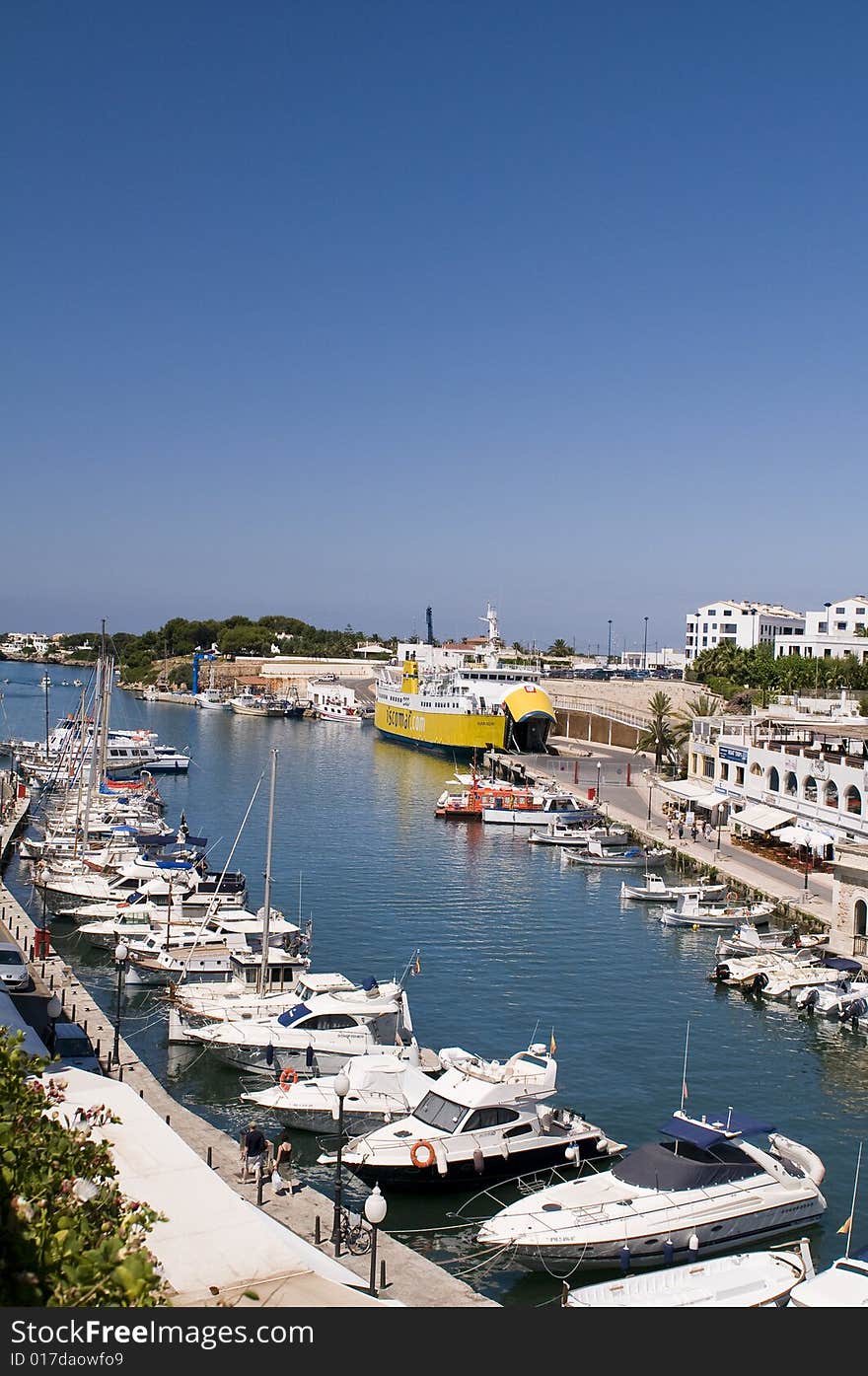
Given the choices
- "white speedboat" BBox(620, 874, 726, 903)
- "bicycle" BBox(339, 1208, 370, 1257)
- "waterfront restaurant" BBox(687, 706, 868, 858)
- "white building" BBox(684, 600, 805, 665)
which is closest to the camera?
"bicycle" BBox(339, 1208, 370, 1257)

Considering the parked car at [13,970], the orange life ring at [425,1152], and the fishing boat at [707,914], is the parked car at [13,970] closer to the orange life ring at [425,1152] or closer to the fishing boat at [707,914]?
the orange life ring at [425,1152]

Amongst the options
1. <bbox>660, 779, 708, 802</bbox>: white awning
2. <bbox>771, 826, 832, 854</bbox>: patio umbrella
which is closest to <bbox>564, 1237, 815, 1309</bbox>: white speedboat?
<bbox>771, 826, 832, 854</bbox>: patio umbrella

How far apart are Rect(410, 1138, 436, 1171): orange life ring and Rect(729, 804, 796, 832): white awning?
2889 centimetres

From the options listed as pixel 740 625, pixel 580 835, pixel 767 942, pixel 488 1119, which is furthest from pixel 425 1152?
pixel 740 625

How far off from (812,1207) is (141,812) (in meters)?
35.5

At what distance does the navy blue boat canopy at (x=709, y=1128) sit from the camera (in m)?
16.6

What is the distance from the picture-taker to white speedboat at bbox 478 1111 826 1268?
15.0m

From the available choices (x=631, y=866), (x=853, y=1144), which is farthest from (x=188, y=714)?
(x=853, y=1144)

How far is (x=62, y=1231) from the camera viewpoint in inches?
274

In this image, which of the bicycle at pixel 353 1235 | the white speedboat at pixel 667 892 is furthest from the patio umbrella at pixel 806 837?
the bicycle at pixel 353 1235

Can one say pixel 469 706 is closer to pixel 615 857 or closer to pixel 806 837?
pixel 615 857

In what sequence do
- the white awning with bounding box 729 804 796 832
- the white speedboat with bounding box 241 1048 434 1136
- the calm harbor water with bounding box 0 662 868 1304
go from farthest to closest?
the white awning with bounding box 729 804 796 832
the calm harbor water with bounding box 0 662 868 1304
the white speedboat with bounding box 241 1048 434 1136

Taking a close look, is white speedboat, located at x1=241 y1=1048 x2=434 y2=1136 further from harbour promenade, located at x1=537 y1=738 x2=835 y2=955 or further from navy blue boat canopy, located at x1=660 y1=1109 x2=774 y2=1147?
harbour promenade, located at x1=537 y1=738 x2=835 y2=955

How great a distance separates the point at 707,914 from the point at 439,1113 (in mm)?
19096
